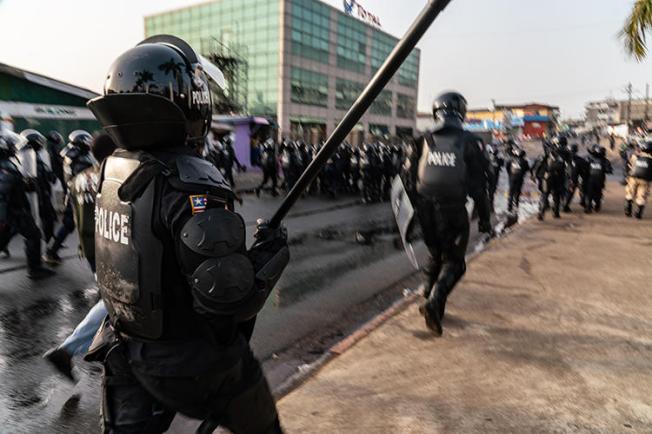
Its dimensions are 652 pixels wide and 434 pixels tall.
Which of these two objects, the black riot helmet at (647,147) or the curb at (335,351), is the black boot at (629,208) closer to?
the black riot helmet at (647,147)

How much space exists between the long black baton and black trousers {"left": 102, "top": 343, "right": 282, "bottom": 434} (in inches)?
22.8

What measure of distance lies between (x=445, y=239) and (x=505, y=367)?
1.15 m

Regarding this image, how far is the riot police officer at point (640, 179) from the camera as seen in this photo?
9453 mm

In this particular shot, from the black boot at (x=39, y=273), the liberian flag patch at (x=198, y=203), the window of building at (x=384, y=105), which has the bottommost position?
the black boot at (x=39, y=273)

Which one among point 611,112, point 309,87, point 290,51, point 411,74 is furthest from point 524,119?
point 290,51

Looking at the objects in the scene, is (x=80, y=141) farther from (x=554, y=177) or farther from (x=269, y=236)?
(x=554, y=177)

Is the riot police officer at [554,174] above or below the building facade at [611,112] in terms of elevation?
below

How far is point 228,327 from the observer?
58.2 inches

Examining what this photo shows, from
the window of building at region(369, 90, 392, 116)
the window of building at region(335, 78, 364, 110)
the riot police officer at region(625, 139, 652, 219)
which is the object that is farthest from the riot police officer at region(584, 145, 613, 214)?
the window of building at region(369, 90, 392, 116)

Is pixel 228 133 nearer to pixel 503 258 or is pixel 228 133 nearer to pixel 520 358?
pixel 503 258

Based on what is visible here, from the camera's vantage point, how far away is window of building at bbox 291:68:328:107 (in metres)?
43.3

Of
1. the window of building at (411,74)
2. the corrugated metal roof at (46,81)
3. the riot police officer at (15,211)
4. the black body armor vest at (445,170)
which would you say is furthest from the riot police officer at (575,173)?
the window of building at (411,74)

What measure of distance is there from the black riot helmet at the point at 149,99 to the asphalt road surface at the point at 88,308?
1.90 m

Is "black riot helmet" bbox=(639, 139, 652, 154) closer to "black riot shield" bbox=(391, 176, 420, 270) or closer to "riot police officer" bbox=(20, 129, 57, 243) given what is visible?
"black riot shield" bbox=(391, 176, 420, 270)
